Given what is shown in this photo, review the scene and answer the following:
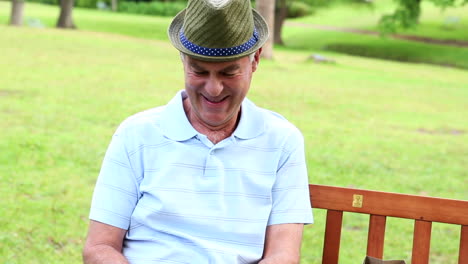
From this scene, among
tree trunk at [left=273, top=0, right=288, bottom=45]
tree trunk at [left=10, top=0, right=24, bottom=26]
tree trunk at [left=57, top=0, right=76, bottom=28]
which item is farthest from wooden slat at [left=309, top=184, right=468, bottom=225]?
tree trunk at [left=273, top=0, right=288, bottom=45]

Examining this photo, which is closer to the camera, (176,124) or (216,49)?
(216,49)

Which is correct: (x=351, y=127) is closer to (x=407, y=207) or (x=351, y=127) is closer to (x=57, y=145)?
(x=57, y=145)

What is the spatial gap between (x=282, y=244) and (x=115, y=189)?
27.0 inches

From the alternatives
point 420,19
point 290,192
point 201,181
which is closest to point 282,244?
point 290,192

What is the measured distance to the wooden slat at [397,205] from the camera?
3.20 m

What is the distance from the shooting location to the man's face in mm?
2689

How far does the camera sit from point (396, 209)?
324cm

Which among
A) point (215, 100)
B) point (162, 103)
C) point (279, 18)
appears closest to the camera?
point (215, 100)

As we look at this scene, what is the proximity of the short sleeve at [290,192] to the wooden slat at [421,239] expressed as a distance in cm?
62

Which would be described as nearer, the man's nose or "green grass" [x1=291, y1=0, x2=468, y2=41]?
the man's nose

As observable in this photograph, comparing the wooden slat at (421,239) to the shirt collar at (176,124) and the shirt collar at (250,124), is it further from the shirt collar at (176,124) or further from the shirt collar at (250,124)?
the shirt collar at (176,124)

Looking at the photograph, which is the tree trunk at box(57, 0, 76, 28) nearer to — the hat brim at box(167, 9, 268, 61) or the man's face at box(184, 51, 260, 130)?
the hat brim at box(167, 9, 268, 61)

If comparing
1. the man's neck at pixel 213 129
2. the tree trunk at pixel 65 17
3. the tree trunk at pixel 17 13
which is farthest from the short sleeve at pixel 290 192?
the tree trunk at pixel 65 17

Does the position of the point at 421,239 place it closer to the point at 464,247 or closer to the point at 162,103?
the point at 464,247
